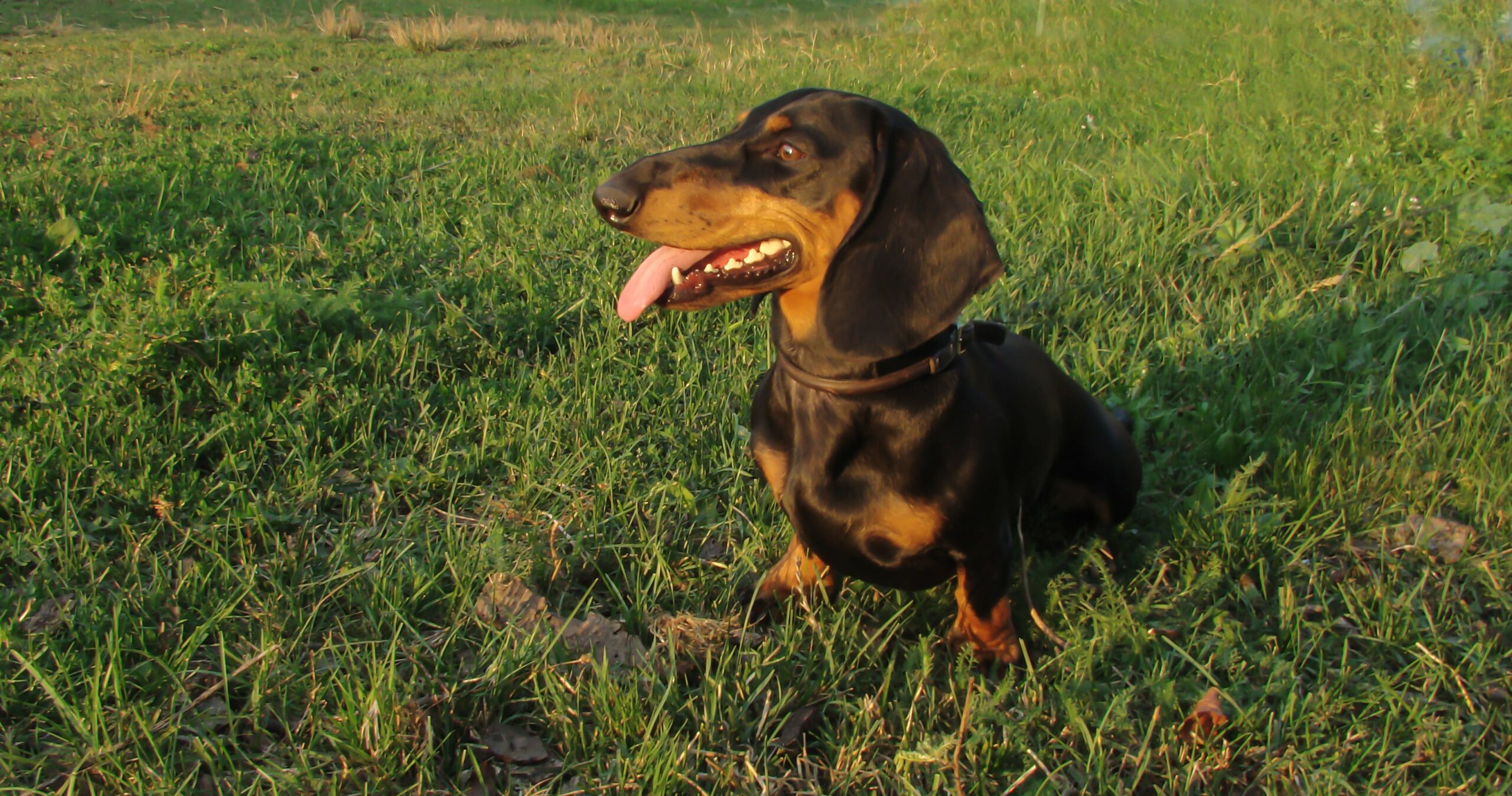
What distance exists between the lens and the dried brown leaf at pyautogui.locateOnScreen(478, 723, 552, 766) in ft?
6.53

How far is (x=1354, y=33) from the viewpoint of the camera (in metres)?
8.59

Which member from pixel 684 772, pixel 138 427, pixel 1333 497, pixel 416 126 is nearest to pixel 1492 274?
pixel 1333 497

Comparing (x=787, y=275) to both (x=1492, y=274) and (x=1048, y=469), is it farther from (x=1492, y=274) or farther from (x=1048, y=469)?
(x=1492, y=274)

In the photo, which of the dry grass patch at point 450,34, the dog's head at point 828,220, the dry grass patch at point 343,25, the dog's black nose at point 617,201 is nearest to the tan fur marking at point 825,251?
the dog's head at point 828,220

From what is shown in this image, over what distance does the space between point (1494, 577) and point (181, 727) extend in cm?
314

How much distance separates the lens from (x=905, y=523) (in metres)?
2.09

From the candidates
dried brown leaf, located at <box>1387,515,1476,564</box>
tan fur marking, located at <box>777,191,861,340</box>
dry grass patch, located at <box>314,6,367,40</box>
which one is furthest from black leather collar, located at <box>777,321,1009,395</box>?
dry grass patch, located at <box>314,6,367,40</box>

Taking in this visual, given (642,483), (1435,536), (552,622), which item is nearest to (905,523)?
(552,622)

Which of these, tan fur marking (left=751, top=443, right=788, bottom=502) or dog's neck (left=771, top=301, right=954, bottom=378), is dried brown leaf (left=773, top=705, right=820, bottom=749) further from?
dog's neck (left=771, top=301, right=954, bottom=378)

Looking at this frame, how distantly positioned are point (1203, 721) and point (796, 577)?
983 millimetres

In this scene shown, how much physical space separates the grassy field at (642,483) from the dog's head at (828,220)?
0.83m

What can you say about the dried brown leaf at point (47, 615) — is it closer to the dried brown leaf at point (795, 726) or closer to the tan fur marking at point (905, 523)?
the dried brown leaf at point (795, 726)

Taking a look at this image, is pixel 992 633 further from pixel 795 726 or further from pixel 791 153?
pixel 791 153

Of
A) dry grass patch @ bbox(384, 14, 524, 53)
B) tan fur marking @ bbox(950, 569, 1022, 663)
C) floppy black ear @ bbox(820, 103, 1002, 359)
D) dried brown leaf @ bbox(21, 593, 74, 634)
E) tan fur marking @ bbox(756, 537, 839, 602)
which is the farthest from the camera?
dry grass patch @ bbox(384, 14, 524, 53)
